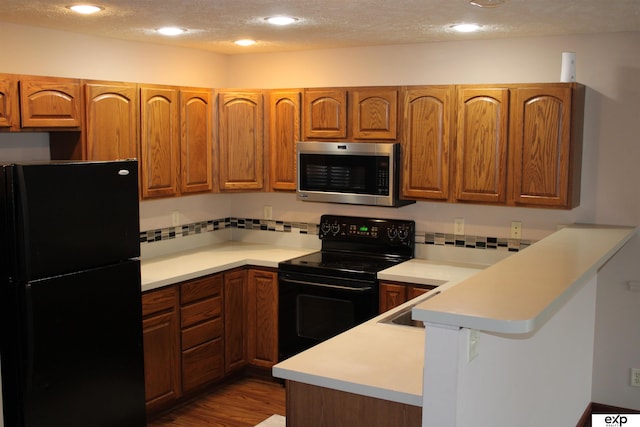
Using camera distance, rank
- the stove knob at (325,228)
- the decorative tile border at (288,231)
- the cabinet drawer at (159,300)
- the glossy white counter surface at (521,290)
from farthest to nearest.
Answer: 1. the stove knob at (325,228)
2. the decorative tile border at (288,231)
3. the cabinet drawer at (159,300)
4. the glossy white counter surface at (521,290)

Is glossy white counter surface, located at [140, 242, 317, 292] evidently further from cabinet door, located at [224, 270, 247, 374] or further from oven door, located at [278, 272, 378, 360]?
oven door, located at [278, 272, 378, 360]

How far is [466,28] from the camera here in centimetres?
410

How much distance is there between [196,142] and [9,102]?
1.44 metres

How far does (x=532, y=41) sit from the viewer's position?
14.7 feet

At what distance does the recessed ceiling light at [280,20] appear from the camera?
3729 mm

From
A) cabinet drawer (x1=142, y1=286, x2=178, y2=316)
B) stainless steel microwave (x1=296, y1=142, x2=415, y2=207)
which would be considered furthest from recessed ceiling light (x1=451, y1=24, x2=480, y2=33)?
cabinet drawer (x1=142, y1=286, x2=178, y2=316)

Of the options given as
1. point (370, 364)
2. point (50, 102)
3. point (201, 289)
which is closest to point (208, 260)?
point (201, 289)

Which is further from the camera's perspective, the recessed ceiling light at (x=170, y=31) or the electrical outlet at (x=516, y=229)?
the electrical outlet at (x=516, y=229)

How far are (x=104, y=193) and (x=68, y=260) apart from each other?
39 centimetres

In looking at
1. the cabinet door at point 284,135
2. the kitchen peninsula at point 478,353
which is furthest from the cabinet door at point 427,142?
the kitchen peninsula at point 478,353

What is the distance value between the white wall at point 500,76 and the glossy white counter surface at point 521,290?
2.75 feet

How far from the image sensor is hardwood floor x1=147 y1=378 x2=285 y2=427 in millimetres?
4430

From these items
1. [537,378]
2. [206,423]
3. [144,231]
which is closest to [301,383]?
[537,378]

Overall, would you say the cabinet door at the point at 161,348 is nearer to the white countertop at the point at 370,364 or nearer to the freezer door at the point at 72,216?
the freezer door at the point at 72,216
